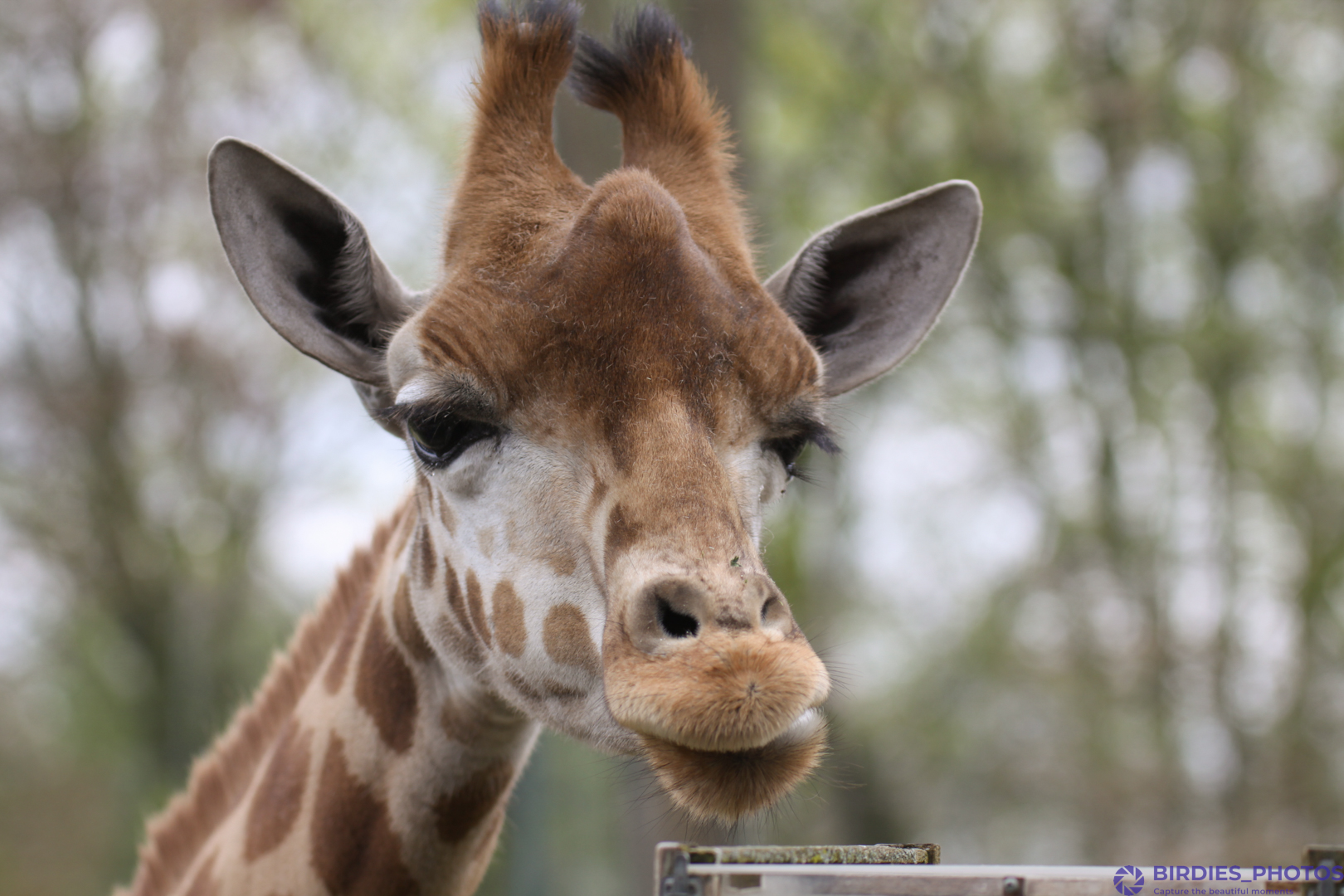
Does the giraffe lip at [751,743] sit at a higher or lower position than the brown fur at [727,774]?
higher

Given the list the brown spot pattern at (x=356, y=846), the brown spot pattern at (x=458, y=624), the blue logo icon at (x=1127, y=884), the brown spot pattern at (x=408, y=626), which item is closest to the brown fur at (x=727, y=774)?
the blue logo icon at (x=1127, y=884)

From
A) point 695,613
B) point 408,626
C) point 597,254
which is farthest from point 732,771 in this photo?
point 408,626

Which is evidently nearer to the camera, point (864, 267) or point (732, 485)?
point (732, 485)

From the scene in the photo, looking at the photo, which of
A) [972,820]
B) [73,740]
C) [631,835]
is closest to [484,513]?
[631,835]

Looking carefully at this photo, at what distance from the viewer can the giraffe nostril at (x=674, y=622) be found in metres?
2.59

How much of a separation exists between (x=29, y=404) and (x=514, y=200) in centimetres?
1568

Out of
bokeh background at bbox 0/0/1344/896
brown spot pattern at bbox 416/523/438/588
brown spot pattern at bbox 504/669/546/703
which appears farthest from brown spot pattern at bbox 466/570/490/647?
bokeh background at bbox 0/0/1344/896

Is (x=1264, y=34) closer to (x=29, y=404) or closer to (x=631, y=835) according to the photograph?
(x=631, y=835)

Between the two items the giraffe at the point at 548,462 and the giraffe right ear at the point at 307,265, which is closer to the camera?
the giraffe at the point at 548,462

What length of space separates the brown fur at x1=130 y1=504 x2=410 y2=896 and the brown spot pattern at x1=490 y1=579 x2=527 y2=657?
1359mm

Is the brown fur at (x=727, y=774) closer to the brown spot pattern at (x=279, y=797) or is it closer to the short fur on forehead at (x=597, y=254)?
the short fur on forehead at (x=597, y=254)

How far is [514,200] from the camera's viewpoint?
11.6ft

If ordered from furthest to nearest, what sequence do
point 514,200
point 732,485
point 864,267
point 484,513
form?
point 864,267
point 514,200
point 484,513
point 732,485

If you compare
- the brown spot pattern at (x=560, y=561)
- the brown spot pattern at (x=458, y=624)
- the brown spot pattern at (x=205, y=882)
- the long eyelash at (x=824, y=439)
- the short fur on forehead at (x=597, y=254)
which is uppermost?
the short fur on forehead at (x=597, y=254)
